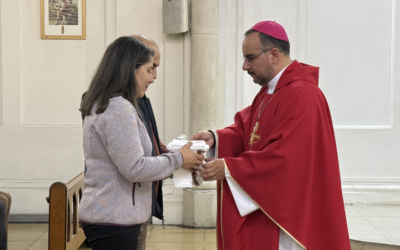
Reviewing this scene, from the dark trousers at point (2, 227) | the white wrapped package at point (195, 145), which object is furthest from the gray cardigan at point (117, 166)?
the dark trousers at point (2, 227)

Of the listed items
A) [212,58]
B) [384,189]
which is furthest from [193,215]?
[384,189]

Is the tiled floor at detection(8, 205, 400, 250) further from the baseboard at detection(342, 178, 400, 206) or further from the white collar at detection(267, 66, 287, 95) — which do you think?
the white collar at detection(267, 66, 287, 95)

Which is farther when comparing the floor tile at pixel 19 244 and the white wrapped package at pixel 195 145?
the floor tile at pixel 19 244

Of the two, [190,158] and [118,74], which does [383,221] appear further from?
[118,74]

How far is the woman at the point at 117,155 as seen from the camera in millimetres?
2270

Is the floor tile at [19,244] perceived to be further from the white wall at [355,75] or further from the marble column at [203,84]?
the white wall at [355,75]

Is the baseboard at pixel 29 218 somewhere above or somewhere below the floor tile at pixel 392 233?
below

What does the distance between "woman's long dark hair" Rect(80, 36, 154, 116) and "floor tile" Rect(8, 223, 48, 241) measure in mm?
3368

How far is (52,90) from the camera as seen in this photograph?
593 cm

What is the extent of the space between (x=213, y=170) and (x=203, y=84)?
2951mm

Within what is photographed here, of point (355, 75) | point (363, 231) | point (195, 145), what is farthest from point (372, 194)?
point (195, 145)

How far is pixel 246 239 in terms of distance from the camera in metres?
2.83

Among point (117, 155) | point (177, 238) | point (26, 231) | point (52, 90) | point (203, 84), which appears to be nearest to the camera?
point (117, 155)

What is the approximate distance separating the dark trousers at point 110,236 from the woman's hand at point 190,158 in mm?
412
